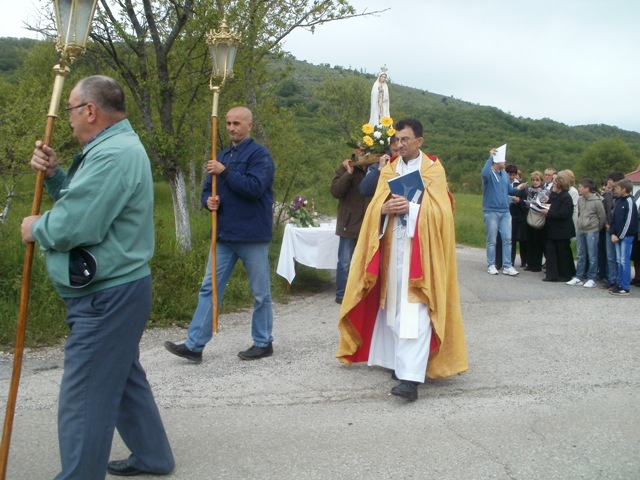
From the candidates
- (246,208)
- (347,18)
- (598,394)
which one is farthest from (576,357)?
A: (347,18)

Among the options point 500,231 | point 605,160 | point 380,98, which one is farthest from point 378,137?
point 605,160

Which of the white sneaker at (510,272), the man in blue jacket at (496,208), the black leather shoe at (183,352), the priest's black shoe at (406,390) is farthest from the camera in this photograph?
the white sneaker at (510,272)

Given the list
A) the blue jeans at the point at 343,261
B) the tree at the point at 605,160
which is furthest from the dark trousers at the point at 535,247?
A: the tree at the point at 605,160

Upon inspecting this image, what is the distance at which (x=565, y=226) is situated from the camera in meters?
11.6

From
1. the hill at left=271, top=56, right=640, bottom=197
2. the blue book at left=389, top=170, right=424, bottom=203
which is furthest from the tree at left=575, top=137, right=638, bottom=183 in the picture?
the blue book at left=389, top=170, right=424, bottom=203

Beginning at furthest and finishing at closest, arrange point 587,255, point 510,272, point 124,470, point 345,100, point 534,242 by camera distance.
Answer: point 345,100 → point 534,242 → point 510,272 → point 587,255 → point 124,470

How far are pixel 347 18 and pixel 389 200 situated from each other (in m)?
8.16

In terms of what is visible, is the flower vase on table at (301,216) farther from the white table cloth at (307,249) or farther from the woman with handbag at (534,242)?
the woman with handbag at (534,242)

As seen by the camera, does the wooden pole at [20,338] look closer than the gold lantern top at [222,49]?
Yes

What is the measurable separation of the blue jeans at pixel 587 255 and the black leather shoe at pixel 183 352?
7145 mm

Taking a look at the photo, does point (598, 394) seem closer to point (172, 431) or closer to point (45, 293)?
point (172, 431)

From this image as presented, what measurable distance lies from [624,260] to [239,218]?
6.61 metres

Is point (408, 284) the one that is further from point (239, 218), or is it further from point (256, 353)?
point (256, 353)

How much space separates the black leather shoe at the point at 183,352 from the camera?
578cm
